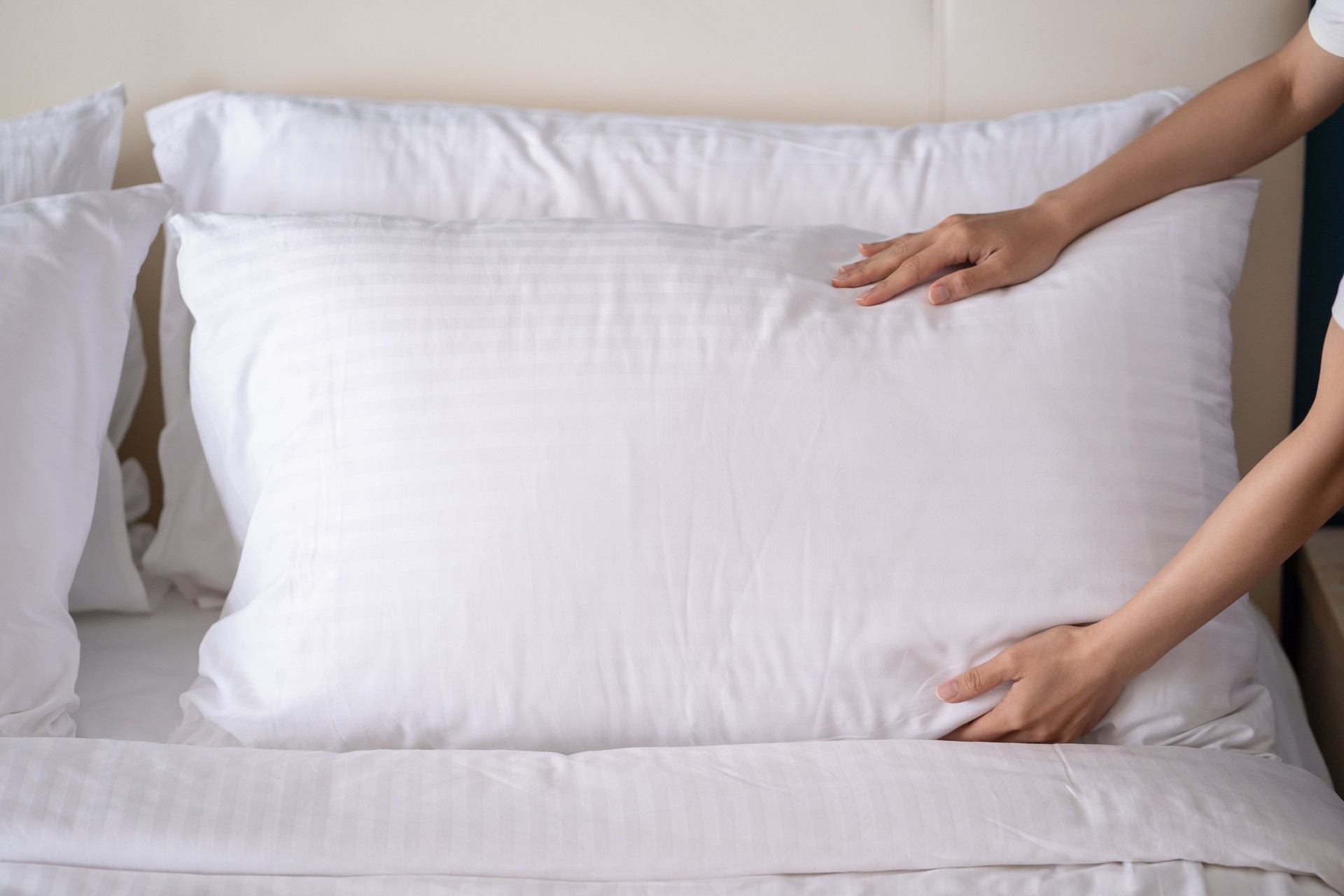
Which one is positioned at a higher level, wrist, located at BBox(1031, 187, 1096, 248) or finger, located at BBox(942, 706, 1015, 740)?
wrist, located at BBox(1031, 187, 1096, 248)

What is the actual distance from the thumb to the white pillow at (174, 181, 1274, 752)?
0.05ft

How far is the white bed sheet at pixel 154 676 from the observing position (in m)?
0.92

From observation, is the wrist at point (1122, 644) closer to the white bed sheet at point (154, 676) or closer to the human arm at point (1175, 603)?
the human arm at point (1175, 603)

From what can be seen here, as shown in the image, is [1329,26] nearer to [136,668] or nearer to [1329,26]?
[1329,26]

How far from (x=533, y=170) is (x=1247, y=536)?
81 centimetres

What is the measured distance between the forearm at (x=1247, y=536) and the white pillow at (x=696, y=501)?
1.5 inches

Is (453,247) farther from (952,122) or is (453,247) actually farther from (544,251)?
(952,122)

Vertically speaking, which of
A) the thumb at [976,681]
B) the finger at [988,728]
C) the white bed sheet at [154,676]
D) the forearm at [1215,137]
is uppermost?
the forearm at [1215,137]

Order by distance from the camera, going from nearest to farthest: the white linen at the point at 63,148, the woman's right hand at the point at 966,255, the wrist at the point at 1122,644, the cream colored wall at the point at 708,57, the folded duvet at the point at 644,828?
the folded duvet at the point at 644,828
the wrist at the point at 1122,644
the woman's right hand at the point at 966,255
the white linen at the point at 63,148
the cream colored wall at the point at 708,57

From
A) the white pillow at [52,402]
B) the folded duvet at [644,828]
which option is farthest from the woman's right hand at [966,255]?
the white pillow at [52,402]

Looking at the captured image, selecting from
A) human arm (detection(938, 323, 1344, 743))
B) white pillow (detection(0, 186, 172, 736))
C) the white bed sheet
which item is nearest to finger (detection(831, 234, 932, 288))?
human arm (detection(938, 323, 1344, 743))

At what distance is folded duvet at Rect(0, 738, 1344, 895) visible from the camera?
0.65 m

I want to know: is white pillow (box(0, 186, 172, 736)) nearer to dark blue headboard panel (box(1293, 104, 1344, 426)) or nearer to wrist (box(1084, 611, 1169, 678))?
wrist (box(1084, 611, 1169, 678))

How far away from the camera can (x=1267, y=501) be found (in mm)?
743
